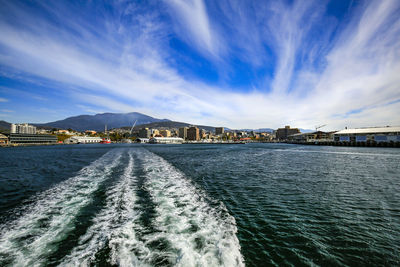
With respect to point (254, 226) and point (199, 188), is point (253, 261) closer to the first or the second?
point (254, 226)

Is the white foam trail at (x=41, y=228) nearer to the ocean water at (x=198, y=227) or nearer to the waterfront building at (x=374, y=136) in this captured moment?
the ocean water at (x=198, y=227)

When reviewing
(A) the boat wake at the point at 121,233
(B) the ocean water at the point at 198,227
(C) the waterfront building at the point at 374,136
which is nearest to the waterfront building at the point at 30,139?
(B) the ocean water at the point at 198,227

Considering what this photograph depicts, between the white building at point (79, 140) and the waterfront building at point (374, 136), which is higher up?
the waterfront building at point (374, 136)

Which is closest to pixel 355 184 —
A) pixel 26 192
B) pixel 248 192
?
pixel 248 192

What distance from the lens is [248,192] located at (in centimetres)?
1099

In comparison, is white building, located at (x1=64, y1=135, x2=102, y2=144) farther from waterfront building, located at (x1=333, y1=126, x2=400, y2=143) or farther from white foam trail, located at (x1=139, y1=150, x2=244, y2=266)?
waterfront building, located at (x1=333, y1=126, x2=400, y2=143)

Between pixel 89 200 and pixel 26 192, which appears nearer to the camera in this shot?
pixel 89 200

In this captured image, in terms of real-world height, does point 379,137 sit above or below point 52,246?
above

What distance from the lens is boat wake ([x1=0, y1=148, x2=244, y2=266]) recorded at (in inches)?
176

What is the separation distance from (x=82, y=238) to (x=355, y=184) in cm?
1748

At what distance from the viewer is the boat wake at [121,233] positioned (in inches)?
176

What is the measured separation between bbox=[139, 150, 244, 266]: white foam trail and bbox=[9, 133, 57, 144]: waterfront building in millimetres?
153646

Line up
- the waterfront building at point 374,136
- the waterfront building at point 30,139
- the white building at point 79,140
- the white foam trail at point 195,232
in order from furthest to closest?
the white building at point 79,140, the waterfront building at point 30,139, the waterfront building at point 374,136, the white foam trail at point 195,232

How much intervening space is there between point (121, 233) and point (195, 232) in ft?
8.16
